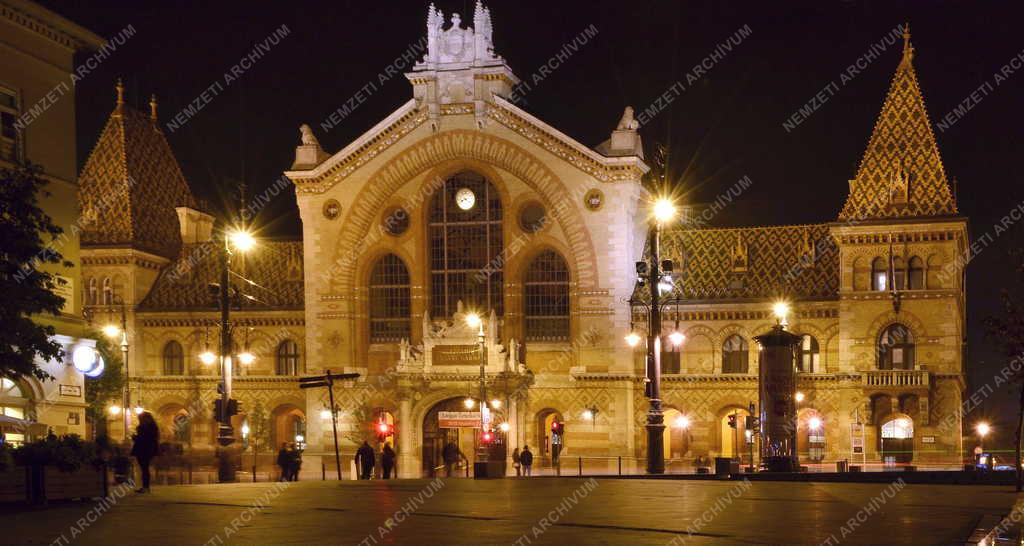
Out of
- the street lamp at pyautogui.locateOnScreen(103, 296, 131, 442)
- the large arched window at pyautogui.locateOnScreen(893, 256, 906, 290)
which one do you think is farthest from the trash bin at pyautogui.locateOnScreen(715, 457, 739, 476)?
the street lamp at pyautogui.locateOnScreen(103, 296, 131, 442)

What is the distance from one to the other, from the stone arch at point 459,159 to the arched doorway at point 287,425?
25.9 feet

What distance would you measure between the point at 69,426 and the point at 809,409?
3485 cm

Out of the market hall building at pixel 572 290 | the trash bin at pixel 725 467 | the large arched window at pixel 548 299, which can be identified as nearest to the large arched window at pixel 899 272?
the market hall building at pixel 572 290

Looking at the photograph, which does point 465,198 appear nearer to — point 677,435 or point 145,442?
point 677,435

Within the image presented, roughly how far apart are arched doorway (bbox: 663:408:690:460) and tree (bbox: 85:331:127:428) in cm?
2581

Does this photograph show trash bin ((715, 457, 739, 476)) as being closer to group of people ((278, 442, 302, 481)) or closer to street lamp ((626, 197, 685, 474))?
street lamp ((626, 197, 685, 474))

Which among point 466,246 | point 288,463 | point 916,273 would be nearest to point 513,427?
point 466,246

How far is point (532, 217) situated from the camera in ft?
219

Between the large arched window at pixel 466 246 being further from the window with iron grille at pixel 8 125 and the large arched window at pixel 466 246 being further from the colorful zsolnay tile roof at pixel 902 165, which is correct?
the window with iron grille at pixel 8 125

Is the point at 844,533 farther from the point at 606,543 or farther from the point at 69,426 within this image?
the point at 69,426

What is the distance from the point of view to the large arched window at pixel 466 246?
220ft

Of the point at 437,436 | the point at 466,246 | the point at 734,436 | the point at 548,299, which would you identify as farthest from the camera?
the point at 466,246

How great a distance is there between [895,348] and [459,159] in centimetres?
2106

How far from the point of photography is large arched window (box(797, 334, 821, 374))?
63969 mm
